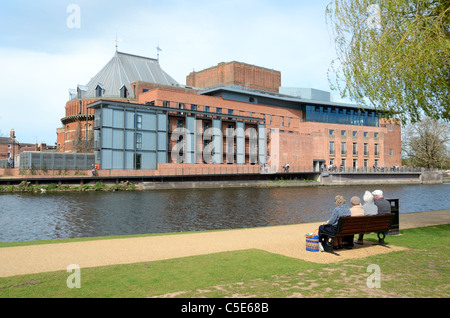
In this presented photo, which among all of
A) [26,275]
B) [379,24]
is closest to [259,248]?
[26,275]

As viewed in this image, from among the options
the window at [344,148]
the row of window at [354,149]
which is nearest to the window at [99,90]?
the row of window at [354,149]

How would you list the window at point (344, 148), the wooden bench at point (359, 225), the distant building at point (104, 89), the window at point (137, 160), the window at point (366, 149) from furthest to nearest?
the window at point (366, 149)
the window at point (344, 148)
the distant building at point (104, 89)
the window at point (137, 160)
the wooden bench at point (359, 225)

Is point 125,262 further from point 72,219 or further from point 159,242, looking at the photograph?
point 72,219

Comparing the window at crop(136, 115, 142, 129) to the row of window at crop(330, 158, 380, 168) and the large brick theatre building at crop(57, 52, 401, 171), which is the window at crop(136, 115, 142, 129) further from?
the row of window at crop(330, 158, 380, 168)

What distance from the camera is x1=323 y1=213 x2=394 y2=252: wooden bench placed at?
10398mm

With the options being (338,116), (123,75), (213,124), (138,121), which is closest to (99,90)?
(123,75)

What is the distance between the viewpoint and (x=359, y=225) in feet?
35.6

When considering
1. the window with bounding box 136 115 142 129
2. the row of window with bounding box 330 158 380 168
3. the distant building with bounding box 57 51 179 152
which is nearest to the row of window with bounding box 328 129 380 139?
the row of window with bounding box 330 158 380 168

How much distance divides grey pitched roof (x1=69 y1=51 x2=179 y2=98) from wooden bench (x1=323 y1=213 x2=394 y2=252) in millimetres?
76717

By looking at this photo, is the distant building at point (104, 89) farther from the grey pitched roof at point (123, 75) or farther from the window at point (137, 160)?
the window at point (137, 160)

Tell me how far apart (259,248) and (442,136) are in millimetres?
98891

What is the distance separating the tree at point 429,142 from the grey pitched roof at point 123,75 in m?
61.6

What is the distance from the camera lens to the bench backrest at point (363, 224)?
34.2ft

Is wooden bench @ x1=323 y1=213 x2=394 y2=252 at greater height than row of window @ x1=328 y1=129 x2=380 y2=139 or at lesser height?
lesser
